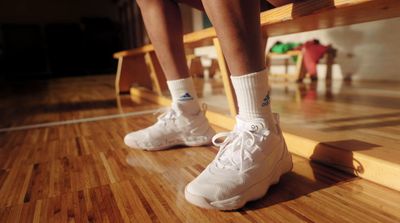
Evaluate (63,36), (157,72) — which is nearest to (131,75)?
(157,72)

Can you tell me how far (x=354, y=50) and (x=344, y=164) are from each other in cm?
Answer: 210

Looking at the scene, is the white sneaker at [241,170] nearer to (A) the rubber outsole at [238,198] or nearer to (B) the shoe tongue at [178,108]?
(A) the rubber outsole at [238,198]

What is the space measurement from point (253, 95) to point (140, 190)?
291 millimetres

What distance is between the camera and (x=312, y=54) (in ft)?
8.27

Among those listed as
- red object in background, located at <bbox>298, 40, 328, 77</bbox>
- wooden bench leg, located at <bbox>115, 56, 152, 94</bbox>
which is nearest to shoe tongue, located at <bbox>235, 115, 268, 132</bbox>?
wooden bench leg, located at <bbox>115, 56, 152, 94</bbox>

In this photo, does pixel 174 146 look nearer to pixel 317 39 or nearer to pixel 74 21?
pixel 317 39

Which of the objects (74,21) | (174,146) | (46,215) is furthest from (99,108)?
(74,21)

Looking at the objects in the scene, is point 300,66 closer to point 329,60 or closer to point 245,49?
point 329,60

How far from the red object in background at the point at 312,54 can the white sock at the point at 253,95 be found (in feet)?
7.12

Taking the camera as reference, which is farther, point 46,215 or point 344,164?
point 344,164

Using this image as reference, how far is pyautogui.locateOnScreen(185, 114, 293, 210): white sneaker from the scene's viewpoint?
1.62 feet

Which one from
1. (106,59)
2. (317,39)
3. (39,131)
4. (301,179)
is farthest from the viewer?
(106,59)

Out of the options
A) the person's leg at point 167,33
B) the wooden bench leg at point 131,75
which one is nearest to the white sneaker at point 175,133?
the person's leg at point 167,33

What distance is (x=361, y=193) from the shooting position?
525 millimetres
